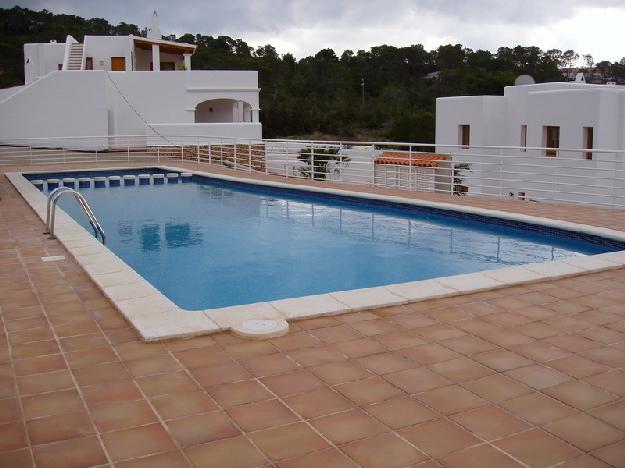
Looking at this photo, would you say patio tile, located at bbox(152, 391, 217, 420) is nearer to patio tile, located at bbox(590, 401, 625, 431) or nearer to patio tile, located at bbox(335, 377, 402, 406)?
patio tile, located at bbox(335, 377, 402, 406)

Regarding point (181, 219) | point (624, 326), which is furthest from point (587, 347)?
point (181, 219)

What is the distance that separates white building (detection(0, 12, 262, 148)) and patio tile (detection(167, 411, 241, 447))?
18.3 m

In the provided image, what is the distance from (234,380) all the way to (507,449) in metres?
1.27

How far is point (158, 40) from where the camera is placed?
28781mm

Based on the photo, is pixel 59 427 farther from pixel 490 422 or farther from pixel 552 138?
pixel 552 138

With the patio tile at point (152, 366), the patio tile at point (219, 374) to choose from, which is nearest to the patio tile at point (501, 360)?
the patio tile at point (219, 374)

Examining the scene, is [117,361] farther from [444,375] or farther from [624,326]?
[624,326]

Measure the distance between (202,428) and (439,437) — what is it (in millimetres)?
926

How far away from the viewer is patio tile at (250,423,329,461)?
2.55 meters

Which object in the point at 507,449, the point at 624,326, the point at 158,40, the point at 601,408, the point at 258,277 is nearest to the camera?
the point at 507,449

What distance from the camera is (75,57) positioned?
26.8 metres

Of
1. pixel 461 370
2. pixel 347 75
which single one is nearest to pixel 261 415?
pixel 461 370

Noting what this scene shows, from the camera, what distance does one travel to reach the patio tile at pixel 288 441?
2551mm

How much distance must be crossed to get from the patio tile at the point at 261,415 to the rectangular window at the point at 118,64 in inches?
1060
